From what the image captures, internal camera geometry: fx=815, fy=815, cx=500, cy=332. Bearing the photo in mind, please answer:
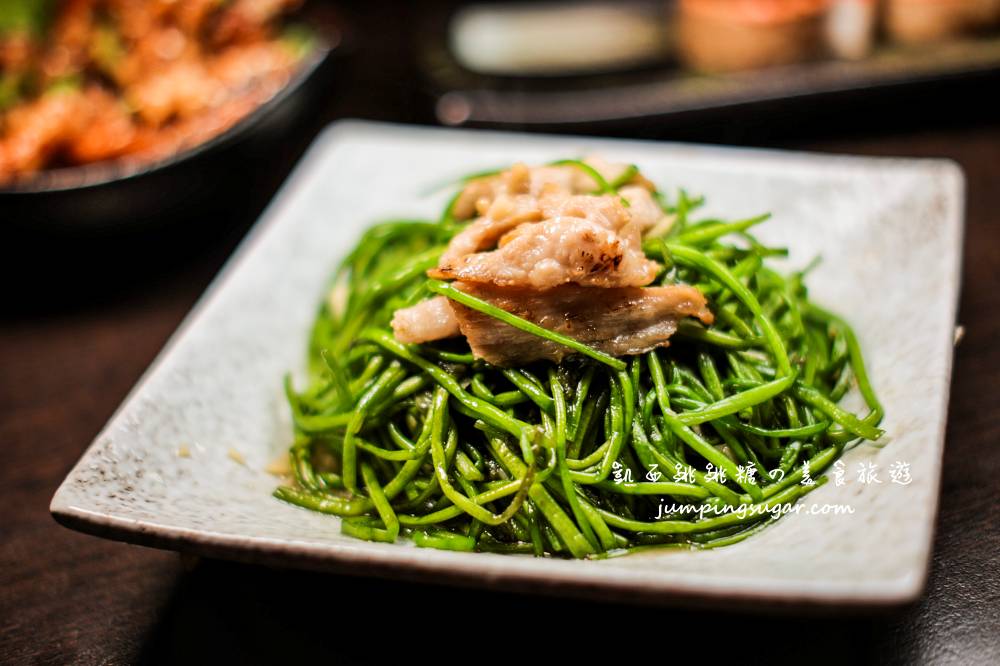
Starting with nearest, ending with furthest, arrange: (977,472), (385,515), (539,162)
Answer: (385,515) → (977,472) → (539,162)

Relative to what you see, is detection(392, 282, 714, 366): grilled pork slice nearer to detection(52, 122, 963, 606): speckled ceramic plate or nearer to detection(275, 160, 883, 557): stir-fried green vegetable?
detection(275, 160, 883, 557): stir-fried green vegetable

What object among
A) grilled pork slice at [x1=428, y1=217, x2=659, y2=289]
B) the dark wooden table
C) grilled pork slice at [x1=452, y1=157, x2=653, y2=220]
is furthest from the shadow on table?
grilled pork slice at [x1=452, y1=157, x2=653, y2=220]

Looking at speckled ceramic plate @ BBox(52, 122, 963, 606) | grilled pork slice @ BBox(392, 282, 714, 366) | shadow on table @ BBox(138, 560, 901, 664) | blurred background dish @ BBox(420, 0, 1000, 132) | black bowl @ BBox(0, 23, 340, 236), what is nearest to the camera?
speckled ceramic plate @ BBox(52, 122, 963, 606)

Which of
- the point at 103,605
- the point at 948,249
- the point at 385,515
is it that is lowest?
the point at 103,605

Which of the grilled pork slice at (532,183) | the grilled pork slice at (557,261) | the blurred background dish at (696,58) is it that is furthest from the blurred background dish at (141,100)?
the grilled pork slice at (557,261)

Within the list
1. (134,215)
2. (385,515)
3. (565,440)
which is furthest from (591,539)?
(134,215)

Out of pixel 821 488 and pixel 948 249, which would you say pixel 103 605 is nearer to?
pixel 821 488

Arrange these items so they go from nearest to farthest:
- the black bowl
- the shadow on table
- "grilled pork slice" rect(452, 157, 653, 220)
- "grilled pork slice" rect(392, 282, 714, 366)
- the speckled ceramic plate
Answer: the speckled ceramic plate → the shadow on table → "grilled pork slice" rect(392, 282, 714, 366) → "grilled pork slice" rect(452, 157, 653, 220) → the black bowl
